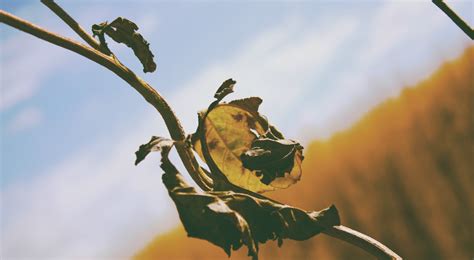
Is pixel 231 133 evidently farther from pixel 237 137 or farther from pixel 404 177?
pixel 404 177

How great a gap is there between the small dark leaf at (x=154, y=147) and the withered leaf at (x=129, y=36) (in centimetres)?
8

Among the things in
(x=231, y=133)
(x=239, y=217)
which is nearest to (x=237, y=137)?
(x=231, y=133)

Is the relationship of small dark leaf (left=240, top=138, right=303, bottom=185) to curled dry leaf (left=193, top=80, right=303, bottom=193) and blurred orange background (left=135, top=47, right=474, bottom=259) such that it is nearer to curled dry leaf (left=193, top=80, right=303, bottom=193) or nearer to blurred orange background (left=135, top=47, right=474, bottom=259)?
curled dry leaf (left=193, top=80, right=303, bottom=193)

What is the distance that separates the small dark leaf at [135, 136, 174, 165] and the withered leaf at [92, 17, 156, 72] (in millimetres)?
83

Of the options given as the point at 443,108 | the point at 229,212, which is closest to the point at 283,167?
the point at 229,212

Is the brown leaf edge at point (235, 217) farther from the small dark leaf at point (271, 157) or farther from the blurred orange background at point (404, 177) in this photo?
the blurred orange background at point (404, 177)

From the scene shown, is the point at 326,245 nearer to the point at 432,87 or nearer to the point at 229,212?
the point at 432,87

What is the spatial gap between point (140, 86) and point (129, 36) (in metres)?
0.08

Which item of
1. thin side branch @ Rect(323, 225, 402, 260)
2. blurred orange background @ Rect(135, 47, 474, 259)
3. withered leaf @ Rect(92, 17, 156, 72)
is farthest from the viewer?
blurred orange background @ Rect(135, 47, 474, 259)

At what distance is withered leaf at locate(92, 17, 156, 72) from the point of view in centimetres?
36

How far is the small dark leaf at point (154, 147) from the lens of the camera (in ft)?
0.95

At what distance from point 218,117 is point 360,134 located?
4.60 metres

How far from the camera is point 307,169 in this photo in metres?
4.92

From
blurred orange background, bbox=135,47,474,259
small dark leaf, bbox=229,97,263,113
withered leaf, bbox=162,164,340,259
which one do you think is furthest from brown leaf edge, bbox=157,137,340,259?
blurred orange background, bbox=135,47,474,259
